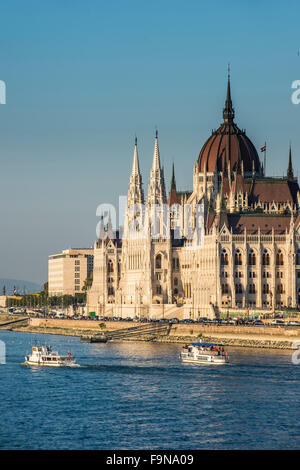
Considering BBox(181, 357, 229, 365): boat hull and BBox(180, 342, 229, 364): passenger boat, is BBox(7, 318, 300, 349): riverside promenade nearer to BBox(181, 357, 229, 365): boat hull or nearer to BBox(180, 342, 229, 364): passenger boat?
BBox(180, 342, 229, 364): passenger boat

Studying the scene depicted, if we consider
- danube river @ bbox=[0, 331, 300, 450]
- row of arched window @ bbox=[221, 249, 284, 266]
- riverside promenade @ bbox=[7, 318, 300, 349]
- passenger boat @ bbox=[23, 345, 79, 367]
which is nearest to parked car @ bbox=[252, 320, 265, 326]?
riverside promenade @ bbox=[7, 318, 300, 349]

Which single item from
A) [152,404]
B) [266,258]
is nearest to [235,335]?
[266,258]

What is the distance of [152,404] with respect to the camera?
323 ft

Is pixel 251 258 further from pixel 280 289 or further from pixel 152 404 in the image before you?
pixel 152 404

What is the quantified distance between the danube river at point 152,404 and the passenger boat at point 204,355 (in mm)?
1380

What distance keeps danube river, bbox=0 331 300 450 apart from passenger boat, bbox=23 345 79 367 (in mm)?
1617

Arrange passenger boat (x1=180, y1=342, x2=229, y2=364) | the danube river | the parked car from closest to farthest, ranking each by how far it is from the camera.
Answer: the danube river, passenger boat (x1=180, y1=342, x2=229, y2=364), the parked car

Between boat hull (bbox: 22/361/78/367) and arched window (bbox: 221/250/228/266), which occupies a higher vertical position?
arched window (bbox: 221/250/228/266)

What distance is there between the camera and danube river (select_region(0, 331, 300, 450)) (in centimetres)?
8219

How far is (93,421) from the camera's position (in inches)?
3541

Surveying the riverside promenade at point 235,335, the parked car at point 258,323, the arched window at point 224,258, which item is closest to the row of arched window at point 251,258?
the arched window at point 224,258

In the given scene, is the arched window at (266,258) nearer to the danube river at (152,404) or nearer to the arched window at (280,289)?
the arched window at (280,289)

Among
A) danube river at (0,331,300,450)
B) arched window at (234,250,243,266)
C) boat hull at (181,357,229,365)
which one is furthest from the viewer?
arched window at (234,250,243,266)
